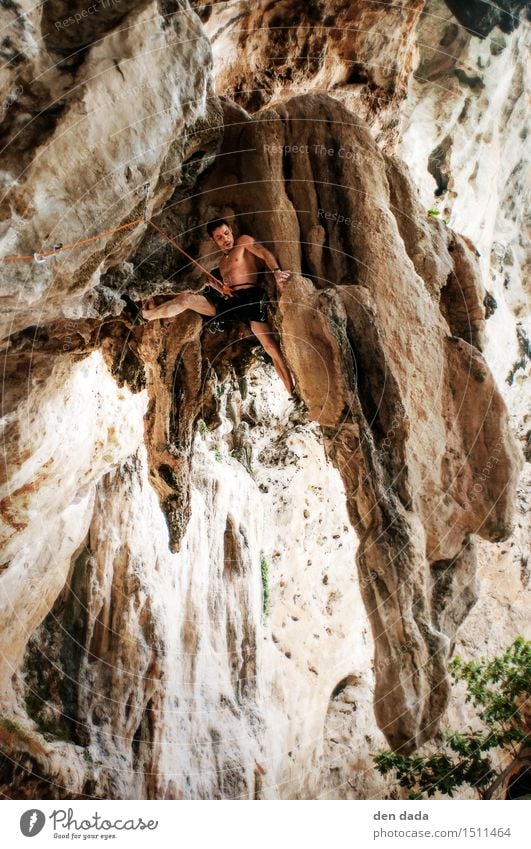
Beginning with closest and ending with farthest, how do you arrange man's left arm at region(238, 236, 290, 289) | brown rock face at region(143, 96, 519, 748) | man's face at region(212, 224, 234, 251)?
brown rock face at region(143, 96, 519, 748), man's left arm at region(238, 236, 290, 289), man's face at region(212, 224, 234, 251)

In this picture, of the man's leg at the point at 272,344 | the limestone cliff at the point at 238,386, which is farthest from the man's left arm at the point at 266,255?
the man's leg at the point at 272,344

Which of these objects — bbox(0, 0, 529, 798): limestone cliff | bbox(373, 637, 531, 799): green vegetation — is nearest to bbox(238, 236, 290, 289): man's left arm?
bbox(0, 0, 529, 798): limestone cliff

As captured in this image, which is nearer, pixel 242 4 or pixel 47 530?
pixel 242 4

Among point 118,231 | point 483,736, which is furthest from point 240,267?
point 483,736

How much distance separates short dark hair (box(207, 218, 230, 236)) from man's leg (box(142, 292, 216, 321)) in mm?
582

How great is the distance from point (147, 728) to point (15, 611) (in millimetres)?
2218

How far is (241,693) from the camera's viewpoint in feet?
28.8

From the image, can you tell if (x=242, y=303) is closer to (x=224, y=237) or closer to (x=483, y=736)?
(x=224, y=237)

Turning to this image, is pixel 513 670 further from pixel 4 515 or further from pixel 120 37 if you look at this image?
pixel 120 37

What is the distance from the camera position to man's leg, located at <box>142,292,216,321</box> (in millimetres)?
5836
